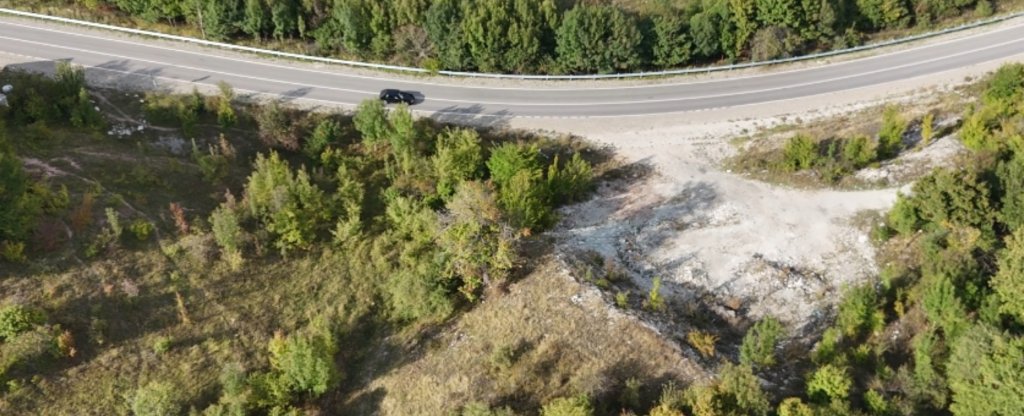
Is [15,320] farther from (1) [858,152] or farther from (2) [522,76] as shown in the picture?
(1) [858,152]

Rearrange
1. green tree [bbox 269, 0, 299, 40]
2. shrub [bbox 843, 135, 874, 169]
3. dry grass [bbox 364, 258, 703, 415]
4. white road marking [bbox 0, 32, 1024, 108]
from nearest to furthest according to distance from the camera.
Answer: dry grass [bbox 364, 258, 703, 415] < shrub [bbox 843, 135, 874, 169] < white road marking [bbox 0, 32, 1024, 108] < green tree [bbox 269, 0, 299, 40]

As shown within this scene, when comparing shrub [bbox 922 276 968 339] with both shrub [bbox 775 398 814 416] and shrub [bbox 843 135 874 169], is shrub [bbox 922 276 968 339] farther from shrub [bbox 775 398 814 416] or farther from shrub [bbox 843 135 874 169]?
shrub [bbox 843 135 874 169]

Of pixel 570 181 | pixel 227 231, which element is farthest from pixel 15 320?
pixel 570 181

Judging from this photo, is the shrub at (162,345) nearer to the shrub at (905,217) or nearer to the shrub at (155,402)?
the shrub at (155,402)

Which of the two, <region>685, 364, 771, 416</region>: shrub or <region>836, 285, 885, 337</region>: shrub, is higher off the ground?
<region>836, 285, 885, 337</region>: shrub

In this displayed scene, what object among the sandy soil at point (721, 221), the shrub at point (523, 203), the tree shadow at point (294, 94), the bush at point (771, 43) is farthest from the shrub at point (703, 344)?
the tree shadow at point (294, 94)

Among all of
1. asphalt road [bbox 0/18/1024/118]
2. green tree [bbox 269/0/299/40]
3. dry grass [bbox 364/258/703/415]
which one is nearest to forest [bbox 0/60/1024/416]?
dry grass [bbox 364/258/703/415]
